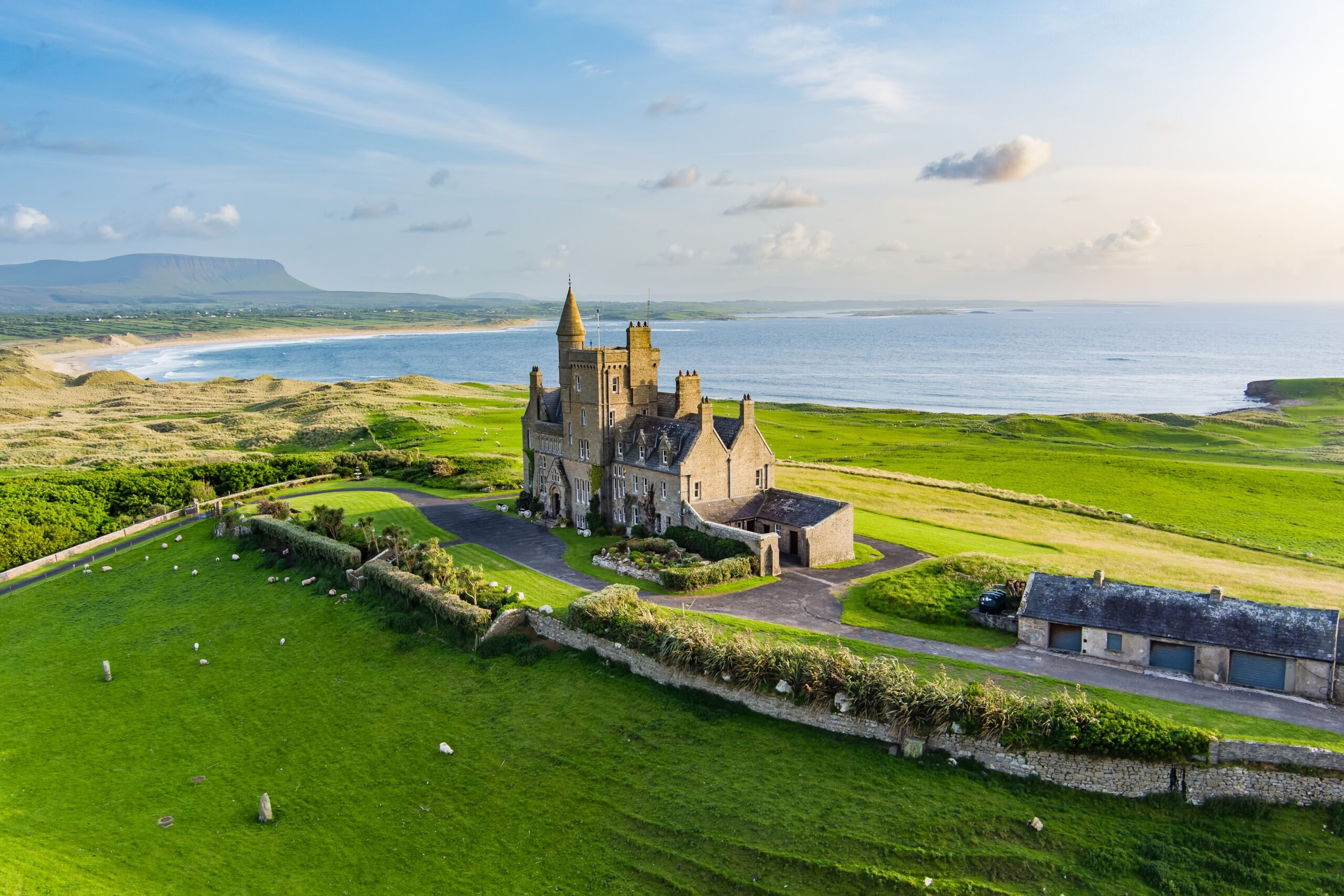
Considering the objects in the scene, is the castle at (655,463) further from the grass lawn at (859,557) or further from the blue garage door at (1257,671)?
the blue garage door at (1257,671)

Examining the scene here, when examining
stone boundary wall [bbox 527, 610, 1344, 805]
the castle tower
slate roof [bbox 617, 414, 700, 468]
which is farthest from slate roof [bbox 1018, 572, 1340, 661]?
the castle tower

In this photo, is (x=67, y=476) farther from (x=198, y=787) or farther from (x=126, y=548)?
(x=198, y=787)

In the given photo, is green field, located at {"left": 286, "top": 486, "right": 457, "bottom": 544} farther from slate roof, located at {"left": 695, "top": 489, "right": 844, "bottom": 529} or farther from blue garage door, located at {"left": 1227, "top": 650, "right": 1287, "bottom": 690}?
blue garage door, located at {"left": 1227, "top": 650, "right": 1287, "bottom": 690}

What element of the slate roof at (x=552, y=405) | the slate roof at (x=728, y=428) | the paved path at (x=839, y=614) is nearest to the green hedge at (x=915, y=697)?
the paved path at (x=839, y=614)

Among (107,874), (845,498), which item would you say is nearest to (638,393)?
(845,498)

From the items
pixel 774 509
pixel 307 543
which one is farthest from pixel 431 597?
pixel 774 509

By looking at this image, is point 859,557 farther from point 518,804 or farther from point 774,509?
point 518,804
